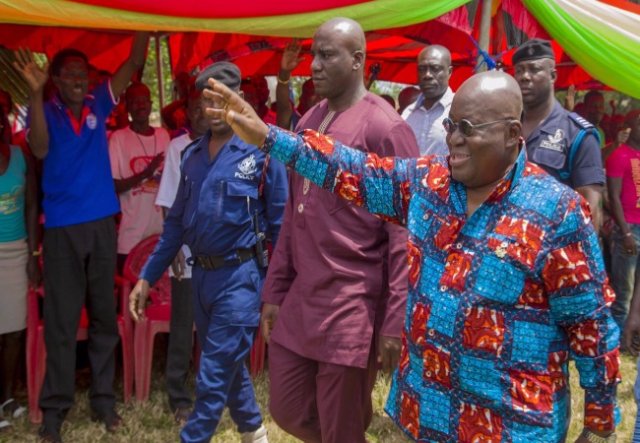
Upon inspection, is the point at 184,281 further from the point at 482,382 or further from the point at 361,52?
the point at 482,382

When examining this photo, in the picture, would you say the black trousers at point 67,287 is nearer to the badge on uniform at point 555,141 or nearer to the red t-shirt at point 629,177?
the badge on uniform at point 555,141

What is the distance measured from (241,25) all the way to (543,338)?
8.73 ft

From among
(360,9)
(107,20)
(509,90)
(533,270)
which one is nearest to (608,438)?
(533,270)

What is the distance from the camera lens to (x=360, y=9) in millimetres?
4035

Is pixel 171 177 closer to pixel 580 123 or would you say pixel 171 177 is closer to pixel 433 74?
pixel 433 74

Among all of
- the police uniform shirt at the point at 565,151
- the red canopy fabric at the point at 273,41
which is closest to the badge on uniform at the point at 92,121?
the red canopy fabric at the point at 273,41

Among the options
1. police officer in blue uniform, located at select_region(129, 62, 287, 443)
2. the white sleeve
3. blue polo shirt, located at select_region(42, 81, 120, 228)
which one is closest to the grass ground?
police officer in blue uniform, located at select_region(129, 62, 287, 443)

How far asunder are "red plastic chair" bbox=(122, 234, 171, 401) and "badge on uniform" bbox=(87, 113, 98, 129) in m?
0.88

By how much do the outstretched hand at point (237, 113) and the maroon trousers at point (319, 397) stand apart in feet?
3.44

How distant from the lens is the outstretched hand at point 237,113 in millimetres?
2066

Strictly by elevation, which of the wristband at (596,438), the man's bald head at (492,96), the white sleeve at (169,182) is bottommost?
the wristband at (596,438)

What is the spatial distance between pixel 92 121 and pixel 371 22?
169cm

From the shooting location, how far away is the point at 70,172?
3910 millimetres

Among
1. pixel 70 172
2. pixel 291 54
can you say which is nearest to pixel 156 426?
pixel 70 172
